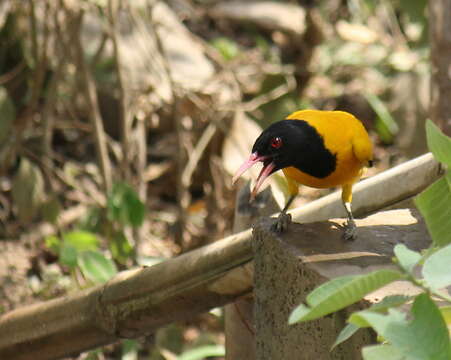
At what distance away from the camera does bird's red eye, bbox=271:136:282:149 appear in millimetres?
2689

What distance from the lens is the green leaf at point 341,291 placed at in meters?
1.35

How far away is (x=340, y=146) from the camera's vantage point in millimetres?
2846

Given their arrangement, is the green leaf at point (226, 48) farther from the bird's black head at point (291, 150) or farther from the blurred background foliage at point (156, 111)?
the bird's black head at point (291, 150)

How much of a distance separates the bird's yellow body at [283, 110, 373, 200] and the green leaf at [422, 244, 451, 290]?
1.45 m

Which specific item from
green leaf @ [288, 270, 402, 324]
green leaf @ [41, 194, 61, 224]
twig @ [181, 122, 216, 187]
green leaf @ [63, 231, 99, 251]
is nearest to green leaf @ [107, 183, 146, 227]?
green leaf @ [63, 231, 99, 251]

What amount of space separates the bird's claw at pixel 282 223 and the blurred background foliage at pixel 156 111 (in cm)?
68

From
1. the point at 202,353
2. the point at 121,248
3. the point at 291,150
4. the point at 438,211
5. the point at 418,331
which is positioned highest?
the point at 291,150

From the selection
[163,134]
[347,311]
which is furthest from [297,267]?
[163,134]

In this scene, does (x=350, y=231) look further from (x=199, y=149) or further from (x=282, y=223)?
(x=199, y=149)

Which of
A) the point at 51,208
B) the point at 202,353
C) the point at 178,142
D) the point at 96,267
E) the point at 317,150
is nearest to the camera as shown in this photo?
the point at 317,150

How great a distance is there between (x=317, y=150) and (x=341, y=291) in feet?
4.85

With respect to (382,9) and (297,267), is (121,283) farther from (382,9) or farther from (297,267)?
(382,9)

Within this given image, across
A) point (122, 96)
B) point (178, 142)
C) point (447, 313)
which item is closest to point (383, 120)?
point (178, 142)

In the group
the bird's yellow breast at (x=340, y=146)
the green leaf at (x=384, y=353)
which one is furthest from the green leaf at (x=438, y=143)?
the bird's yellow breast at (x=340, y=146)
